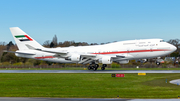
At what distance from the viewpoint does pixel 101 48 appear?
49.9m

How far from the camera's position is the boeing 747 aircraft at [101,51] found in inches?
1797

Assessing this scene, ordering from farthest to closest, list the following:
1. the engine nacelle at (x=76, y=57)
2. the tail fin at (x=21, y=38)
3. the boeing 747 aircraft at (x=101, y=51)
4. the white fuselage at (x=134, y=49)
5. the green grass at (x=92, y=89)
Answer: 1. the tail fin at (x=21, y=38)
2. the engine nacelle at (x=76, y=57)
3. the boeing 747 aircraft at (x=101, y=51)
4. the white fuselage at (x=134, y=49)
5. the green grass at (x=92, y=89)

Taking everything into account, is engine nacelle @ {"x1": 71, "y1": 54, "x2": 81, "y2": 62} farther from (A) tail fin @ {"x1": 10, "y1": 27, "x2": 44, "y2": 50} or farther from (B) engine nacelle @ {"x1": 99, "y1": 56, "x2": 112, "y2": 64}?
(A) tail fin @ {"x1": 10, "y1": 27, "x2": 44, "y2": 50}

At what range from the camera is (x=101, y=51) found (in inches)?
1944

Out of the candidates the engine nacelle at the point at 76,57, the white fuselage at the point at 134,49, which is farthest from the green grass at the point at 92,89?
the engine nacelle at the point at 76,57

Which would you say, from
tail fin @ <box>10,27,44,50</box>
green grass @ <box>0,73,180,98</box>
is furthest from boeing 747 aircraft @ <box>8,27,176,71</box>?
green grass @ <box>0,73,180,98</box>

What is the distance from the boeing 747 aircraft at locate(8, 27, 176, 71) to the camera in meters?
45.7

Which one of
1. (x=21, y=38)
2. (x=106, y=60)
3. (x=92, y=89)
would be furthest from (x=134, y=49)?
(x=21, y=38)

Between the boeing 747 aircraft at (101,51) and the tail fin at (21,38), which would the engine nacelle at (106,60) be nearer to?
the boeing 747 aircraft at (101,51)

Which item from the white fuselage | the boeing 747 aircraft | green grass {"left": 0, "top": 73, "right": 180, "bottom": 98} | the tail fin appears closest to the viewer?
green grass {"left": 0, "top": 73, "right": 180, "bottom": 98}

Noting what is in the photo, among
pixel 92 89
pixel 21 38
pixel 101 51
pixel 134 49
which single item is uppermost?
pixel 21 38

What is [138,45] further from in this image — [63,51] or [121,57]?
[63,51]

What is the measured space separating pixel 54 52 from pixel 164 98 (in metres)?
36.4

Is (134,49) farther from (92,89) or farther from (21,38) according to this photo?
(21,38)
